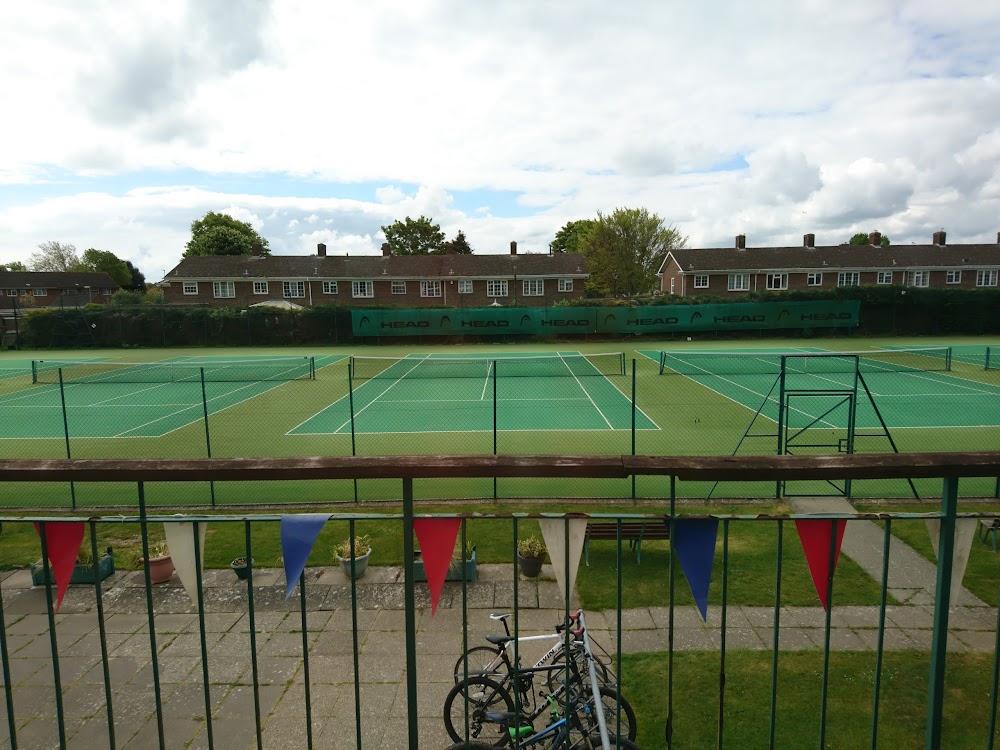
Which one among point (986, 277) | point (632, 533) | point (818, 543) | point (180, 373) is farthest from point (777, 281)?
point (818, 543)

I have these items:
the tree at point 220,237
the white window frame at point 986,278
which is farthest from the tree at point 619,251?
the tree at point 220,237

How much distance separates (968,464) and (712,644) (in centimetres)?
480

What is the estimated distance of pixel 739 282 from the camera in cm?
5869

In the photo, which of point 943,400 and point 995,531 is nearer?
point 995,531

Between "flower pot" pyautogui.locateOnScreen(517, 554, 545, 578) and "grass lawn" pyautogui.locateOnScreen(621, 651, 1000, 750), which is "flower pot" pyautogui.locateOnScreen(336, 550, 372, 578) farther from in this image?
"grass lawn" pyautogui.locateOnScreen(621, 651, 1000, 750)

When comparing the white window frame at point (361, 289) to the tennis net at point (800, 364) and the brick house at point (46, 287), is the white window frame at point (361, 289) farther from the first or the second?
the brick house at point (46, 287)

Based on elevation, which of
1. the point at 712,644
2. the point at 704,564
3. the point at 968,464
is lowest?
the point at 712,644

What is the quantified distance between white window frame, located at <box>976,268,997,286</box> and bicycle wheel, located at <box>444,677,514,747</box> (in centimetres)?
7215

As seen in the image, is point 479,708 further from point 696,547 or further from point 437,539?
point 696,547

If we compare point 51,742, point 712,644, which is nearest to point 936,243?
point 712,644

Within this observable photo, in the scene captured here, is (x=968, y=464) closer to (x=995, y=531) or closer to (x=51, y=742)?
(x=51, y=742)

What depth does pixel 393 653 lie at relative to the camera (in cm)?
648

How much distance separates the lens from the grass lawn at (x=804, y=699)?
5.25m

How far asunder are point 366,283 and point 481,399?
38716 mm
